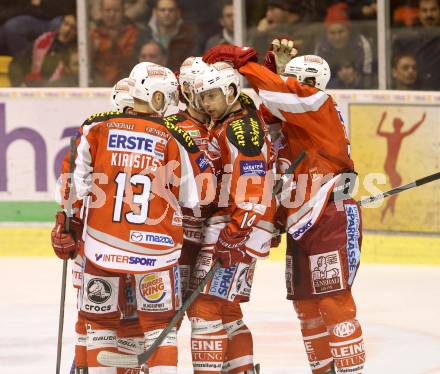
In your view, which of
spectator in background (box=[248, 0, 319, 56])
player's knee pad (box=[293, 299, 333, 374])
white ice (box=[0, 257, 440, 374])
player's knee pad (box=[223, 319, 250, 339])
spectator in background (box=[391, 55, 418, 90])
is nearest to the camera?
player's knee pad (box=[223, 319, 250, 339])

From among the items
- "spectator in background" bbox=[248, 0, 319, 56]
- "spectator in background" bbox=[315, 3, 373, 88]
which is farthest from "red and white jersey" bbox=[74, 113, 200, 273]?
"spectator in background" bbox=[248, 0, 319, 56]

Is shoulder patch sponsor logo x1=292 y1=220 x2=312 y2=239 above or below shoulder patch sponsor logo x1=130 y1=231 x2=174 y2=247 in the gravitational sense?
below

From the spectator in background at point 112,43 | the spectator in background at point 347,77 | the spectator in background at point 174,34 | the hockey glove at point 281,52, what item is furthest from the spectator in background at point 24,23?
the hockey glove at point 281,52

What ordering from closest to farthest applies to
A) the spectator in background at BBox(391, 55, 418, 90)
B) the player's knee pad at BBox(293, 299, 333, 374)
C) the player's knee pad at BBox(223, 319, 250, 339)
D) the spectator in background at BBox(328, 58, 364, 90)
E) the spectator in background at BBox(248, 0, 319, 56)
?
the player's knee pad at BBox(223, 319, 250, 339) < the player's knee pad at BBox(293, 299, 333, 374) < the spectator in background at BBox(391, 55, 418, 90) < the spectator in background at BBox(328, 58, 364, 90) < the spectator in background at BBox(248, 0, 319, 56)

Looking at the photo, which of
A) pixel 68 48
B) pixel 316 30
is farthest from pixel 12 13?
pixel 316 30

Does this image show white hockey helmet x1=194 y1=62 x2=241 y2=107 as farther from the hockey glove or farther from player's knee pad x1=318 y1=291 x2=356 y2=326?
player's knee pad x1=318 y1=291 x2=356 y2=326

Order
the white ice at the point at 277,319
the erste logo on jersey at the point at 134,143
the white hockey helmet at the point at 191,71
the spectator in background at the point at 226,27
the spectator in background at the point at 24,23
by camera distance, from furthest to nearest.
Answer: the spectator in background at the point at 24,23 < the spectator in background at the point at 226,27 < the white ice at the point at 277,319 < the white hockey helmet at the point at 191,71 < the erste logo on jersey at the point at 134,143

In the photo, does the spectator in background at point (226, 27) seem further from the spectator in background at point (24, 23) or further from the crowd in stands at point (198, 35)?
the spectator in background at point (24, 23)

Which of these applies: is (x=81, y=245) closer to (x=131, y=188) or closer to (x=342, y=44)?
(x=131, y=188)

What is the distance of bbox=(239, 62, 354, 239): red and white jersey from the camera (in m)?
5.62

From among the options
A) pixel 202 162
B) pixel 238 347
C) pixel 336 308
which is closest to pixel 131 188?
pixel 202 162

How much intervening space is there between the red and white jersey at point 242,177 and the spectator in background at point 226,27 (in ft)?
12.7

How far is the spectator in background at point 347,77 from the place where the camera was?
29.8ft

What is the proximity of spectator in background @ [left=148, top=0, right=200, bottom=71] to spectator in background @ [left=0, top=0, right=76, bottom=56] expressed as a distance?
74cm
